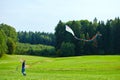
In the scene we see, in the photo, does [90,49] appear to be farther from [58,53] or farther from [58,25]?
[58,25]

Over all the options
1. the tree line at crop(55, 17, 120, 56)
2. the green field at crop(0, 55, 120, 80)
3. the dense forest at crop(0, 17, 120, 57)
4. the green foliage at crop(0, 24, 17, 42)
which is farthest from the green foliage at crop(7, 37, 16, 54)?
the green field at crop(0, 55, 120, 80)

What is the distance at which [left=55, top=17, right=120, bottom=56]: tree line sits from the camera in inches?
5015

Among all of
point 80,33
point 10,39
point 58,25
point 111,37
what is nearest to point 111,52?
point 111,37

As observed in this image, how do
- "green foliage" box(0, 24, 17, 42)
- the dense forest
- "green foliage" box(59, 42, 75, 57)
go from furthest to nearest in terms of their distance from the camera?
"green foliage" box(0, 24, 17, 42), the dense forest, "green foliage" box(59, 42, 75, 57)

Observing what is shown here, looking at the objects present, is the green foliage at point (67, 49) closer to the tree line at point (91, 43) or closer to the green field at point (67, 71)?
the tree line at point (91, 43)

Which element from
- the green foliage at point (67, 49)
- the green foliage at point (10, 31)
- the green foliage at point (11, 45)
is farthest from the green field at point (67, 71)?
the green foliage at point (10, 31)

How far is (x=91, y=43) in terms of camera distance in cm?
12719

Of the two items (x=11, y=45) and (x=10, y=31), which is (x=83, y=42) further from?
(x=10, y=31)

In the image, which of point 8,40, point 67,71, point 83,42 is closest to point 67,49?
point 83,42

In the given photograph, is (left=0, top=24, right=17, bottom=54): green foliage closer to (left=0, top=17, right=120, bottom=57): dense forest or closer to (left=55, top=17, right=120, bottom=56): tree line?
(left=0, top=17, right=120, bottom=57): dense forest

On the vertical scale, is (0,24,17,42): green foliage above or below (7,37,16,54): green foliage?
above

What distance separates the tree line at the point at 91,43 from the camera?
127375 millimetres

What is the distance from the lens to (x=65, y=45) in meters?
127

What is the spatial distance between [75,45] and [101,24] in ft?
51.6
